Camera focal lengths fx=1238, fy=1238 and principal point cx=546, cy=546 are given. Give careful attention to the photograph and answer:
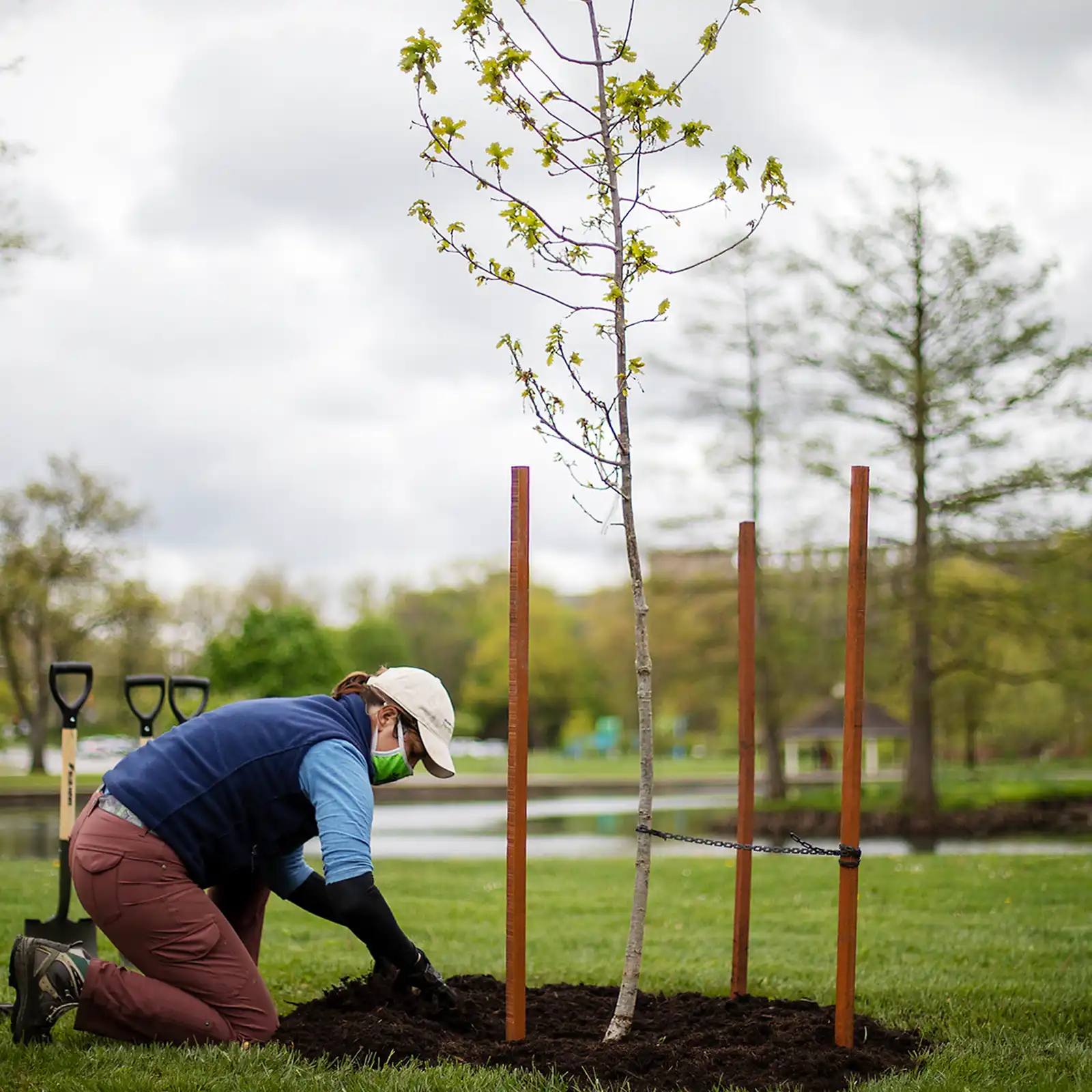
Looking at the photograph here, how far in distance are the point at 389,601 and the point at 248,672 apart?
1414 inches

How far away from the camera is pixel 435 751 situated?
4.06 meters

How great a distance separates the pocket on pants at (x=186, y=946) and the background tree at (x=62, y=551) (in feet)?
92.5

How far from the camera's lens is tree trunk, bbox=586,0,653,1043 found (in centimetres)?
402

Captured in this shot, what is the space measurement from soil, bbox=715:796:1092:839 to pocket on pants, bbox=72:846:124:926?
13.4m

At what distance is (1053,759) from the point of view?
40.1m

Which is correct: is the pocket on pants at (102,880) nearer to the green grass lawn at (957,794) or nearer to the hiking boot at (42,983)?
the hiking boot at (42,983)

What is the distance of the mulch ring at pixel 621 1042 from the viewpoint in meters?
3.73

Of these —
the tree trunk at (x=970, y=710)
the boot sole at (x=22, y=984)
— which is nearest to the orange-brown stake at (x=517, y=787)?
the boot sole at (x=22, y=984)

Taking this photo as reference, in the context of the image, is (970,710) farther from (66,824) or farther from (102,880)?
(102,880)

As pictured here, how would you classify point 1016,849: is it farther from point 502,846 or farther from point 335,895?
point 335,895

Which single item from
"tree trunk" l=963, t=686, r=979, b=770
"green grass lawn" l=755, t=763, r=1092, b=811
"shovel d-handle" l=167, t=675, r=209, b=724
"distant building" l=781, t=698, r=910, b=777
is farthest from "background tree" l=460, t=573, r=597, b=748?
"shovel d-handle" l=167, t=675, r=209, b=724

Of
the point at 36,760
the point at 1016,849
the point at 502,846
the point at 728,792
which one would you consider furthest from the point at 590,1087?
the point at 36,760

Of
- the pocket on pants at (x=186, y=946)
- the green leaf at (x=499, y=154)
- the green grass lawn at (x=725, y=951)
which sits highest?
the green leaf at (x=499, y=154)

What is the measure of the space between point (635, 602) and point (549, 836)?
13.1 meters
